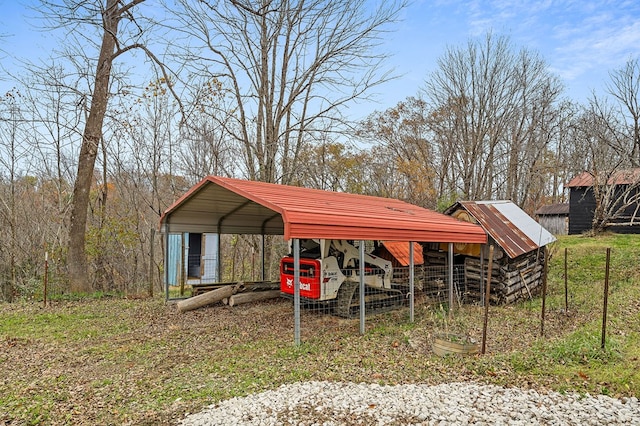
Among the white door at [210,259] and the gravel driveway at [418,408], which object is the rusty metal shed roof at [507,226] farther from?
the white door at [210,259]

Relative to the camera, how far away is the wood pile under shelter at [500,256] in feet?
30.7

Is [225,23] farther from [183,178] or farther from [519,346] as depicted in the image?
[519,346]

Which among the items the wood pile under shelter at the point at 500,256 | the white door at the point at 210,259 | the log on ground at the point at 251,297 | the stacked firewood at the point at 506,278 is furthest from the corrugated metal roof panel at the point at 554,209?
the white door at the point at 210,259

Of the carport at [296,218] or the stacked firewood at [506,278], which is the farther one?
the stacked firewood at [506,278]

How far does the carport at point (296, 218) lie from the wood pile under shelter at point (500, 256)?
1.60 ft

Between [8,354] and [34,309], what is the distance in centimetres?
357

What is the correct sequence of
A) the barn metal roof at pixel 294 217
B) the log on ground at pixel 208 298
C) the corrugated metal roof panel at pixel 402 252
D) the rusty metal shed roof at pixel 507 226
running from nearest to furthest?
the barn metal roof at pixel 294 217
the log on ground at pixel 208 298
the rusty metal shed roof at pixel 507 226
the corrugated metal roof panel at pixel 402 252

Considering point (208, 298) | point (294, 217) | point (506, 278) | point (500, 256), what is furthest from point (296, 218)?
point (506, 278)

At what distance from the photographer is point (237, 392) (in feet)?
14.1

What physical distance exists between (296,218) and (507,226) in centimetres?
682

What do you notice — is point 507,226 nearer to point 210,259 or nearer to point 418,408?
point 418,408

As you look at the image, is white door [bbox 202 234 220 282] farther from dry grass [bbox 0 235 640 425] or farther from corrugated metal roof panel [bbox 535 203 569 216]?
corrugated metal roof panel [bbox 535 203 569 216]

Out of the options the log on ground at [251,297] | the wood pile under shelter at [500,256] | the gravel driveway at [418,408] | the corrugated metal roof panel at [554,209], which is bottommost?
the log on ground at [251,297]

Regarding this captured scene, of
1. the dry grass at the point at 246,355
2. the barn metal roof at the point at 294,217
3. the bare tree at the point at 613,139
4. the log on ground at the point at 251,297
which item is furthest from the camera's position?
the bare tree at the point at 613,139
